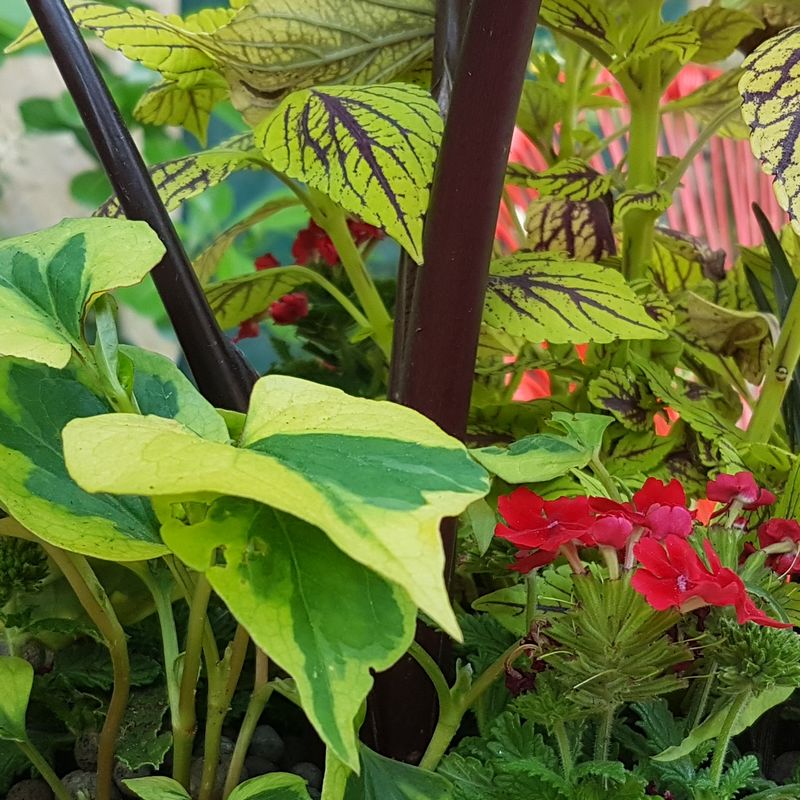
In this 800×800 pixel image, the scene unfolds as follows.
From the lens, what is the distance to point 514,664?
355 mm

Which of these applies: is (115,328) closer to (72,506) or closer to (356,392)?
(72,506)

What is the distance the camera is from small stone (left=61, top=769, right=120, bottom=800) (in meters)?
0.36

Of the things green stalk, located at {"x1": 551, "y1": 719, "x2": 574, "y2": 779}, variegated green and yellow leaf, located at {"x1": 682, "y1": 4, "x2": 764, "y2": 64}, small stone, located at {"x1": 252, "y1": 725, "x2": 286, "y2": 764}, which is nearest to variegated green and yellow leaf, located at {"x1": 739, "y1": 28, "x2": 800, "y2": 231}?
variegated green and yellow leaf, located at {"x1": 682, "y1": 4, "x2": 764, "y2": 64}

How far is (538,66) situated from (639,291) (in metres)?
0.19

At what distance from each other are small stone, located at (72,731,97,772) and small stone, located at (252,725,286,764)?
6cm

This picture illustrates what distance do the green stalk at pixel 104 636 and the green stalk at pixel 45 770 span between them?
0.08ft

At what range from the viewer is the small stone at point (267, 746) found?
15.6 inches

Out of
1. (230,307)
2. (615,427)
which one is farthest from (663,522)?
(230,307)

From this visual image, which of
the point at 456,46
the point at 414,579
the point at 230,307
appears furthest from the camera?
the point at 230,307

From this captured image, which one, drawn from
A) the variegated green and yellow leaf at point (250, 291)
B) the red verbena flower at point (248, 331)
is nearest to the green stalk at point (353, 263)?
the variegated green and yellow leaf at point (250, 291)

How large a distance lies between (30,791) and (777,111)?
393 mm

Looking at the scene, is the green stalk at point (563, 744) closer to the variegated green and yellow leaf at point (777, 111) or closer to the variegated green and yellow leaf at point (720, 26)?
the variegated green and yellow leaf at point (777, 111)

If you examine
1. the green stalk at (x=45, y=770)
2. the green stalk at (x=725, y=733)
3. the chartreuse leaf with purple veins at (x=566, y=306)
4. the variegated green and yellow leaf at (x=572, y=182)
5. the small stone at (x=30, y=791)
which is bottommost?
the small stone at (x=30, y=791)

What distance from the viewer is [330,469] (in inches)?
8.7
